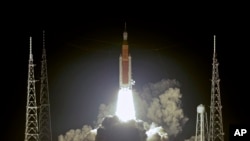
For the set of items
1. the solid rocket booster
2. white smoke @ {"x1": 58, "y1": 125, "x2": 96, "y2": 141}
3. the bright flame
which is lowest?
white smoke @ {"x1": 58, "y1": 125, "x2": 96, "y2": 141}

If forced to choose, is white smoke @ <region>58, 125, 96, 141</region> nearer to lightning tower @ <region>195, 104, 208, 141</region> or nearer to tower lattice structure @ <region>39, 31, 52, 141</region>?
tower lattice structure @ <region>39, 31, 52, 141</region>

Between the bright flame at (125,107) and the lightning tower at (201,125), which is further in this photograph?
the bright flame at (125,107)

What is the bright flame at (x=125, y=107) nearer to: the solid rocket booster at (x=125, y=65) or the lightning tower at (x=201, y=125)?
the solid rocket booster at (x=125, y=65)

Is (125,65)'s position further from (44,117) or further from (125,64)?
(44,117)

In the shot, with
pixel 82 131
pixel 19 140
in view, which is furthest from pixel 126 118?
pixel 19 140

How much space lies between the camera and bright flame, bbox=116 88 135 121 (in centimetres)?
5050

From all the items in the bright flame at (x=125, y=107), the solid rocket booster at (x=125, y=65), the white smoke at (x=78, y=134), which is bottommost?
the white smoke at (x=78, y=134)

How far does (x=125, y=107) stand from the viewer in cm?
5159

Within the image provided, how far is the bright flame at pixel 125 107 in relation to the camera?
5050 cm

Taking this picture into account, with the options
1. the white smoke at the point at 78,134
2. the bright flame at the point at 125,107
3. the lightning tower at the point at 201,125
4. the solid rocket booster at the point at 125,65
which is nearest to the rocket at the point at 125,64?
the solid rocket booster at the point at 125,65

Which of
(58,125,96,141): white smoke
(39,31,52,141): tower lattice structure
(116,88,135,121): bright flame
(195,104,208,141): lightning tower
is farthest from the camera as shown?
(58,125,96,141): white smoke

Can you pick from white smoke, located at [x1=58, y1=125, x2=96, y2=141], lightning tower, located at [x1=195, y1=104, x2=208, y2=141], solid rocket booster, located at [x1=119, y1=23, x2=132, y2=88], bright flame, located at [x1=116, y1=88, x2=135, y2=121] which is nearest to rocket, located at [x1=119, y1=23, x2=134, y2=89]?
solid rocket booster, located at [x1=119, y1=23, x2=132, y2=88]

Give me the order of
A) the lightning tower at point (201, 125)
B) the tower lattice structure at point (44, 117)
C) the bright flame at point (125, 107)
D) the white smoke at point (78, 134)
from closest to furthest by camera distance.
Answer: the lightning tower at point (201, 125), the tower lattice structure at point (44, 117), the bright flame at point (125, 107), the white smoke at point (78, 134)

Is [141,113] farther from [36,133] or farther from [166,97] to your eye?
[36,133]
